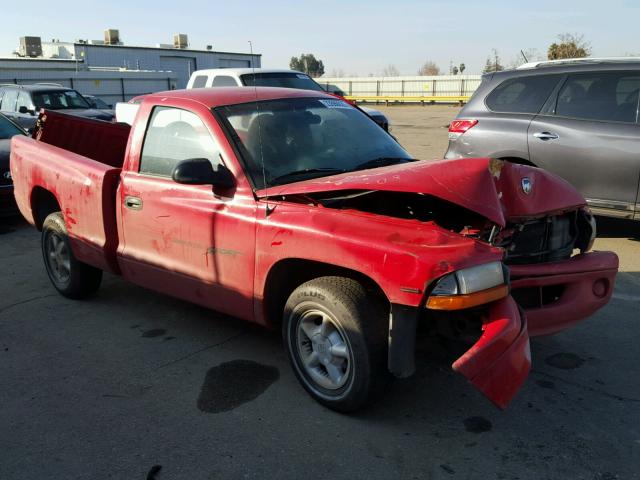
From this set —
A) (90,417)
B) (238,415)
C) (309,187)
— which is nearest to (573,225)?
(309,187)

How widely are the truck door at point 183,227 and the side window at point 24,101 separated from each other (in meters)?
12.8

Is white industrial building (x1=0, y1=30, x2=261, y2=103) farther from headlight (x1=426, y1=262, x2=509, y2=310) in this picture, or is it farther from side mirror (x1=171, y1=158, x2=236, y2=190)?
headlight (x1=426, y1=262, x2=509, y2=310)

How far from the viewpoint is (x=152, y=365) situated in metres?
4.16

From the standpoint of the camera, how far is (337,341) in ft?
11.2

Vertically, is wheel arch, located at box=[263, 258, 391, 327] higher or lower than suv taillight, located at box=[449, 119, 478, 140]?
lower

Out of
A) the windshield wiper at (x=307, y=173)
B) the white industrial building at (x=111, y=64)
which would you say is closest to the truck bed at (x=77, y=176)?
the windshield wiper at (x=307, y=173)

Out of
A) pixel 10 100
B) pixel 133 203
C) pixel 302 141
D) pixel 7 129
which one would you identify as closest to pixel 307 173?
pixel 302 141

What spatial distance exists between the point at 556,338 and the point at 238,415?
7.71ft

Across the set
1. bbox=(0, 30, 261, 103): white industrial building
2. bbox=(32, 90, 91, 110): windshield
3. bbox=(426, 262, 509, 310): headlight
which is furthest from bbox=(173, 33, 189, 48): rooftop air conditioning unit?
bbox=(426, 262, 509, 310): headlight

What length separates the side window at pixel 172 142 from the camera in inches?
164

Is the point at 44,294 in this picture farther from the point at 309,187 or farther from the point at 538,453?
the point at 538,453

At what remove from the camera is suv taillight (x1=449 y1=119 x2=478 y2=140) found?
7262 millimetres

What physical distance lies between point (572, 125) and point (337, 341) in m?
4.42

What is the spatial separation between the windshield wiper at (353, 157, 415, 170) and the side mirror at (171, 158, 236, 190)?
0.92 m
